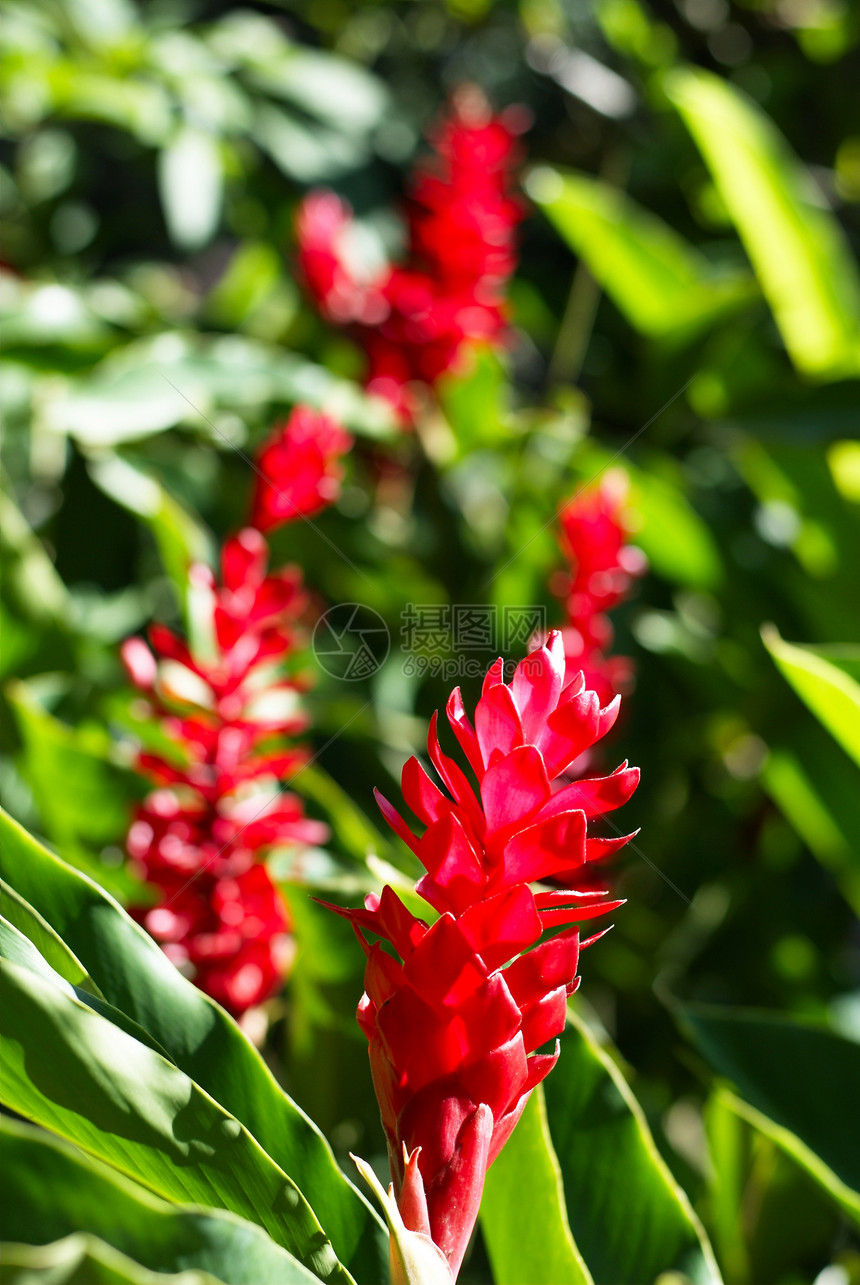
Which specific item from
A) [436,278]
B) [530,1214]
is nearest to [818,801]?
[530,1214]

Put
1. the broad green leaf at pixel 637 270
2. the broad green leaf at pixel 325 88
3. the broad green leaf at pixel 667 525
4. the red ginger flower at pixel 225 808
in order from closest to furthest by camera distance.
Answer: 1. the red ginger flower at pixel 225 808
2. the broad green leaf at pixel 667 525
3. the broad green leaf at pixel 637 270
4. the broad green leaf at pixel 325 88

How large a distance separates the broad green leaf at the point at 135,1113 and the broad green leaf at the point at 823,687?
0.46 m

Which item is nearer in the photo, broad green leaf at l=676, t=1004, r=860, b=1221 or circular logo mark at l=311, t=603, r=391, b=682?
broad green leaf at l=676, t=1004, r=860, b=1221

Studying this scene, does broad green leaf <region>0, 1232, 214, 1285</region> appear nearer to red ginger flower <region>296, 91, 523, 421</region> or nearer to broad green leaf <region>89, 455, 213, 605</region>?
broad green leaf <region>89, 455, 213, 605</region>

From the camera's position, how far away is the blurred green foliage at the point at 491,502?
91cm

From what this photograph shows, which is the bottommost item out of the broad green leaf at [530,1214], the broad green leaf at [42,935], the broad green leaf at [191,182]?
the broad green leaf at [191,182]

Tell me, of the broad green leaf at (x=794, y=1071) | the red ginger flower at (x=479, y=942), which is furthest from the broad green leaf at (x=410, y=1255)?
the broad green leaf at (x=794, y=1071)

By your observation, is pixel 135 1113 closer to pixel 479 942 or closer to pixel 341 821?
pixel 479 942

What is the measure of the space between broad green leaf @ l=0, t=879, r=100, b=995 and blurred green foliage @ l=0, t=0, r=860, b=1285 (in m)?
0.18

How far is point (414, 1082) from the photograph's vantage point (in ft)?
1.42

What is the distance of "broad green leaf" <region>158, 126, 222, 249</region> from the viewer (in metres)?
1.46

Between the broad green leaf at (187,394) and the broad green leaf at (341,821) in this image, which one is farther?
the broad green leaf at (187,394)

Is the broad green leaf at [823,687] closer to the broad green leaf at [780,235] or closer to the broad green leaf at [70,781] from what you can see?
the broad green leaf at [70,781]

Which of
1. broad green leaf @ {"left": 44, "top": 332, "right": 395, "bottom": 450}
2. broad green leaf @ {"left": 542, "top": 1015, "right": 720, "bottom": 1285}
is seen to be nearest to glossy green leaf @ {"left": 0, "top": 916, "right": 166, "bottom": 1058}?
broad green leaf @ {"left": 542, "top": 1015, "right": 720, "bottom": 1285}
